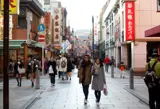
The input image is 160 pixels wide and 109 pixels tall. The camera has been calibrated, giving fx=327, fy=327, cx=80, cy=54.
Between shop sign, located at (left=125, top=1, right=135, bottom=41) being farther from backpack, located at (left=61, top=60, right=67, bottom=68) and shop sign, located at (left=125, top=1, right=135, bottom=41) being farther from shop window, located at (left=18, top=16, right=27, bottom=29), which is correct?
shop window, located at (left=18, top=16, right=27, bottom=29)

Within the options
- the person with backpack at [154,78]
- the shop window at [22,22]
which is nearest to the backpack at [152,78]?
the person with backpack at [154,78]

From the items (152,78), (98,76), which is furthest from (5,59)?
(152,78)

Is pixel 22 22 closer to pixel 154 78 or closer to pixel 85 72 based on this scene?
pixel 85 72

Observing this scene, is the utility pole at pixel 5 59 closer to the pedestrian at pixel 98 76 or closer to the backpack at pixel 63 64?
the pedestrian at pixel 98 76

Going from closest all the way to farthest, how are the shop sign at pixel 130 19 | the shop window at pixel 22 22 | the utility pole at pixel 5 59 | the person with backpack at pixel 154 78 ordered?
1. the person with backpack at pixel 154 78
2. the utility pole at pixel 5 59
3. the shop sign at pixel 130 19
4. the shop window at pixel 22 22

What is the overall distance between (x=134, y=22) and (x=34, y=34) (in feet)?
35.4

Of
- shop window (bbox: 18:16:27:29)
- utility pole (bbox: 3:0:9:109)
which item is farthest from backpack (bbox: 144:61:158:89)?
shop window (bbox: 18:16:27:29)

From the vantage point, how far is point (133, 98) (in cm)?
1359

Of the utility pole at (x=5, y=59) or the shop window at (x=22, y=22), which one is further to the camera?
the shop window at (x=22, y=22)

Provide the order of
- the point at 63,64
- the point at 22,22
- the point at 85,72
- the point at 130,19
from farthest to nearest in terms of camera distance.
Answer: the point at 22,22 < the point at 130,19 < the point at 63,64 < the point at 85,72

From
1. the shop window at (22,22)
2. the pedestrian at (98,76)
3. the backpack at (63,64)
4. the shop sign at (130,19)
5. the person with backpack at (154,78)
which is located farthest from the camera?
the shop window at (22,22)

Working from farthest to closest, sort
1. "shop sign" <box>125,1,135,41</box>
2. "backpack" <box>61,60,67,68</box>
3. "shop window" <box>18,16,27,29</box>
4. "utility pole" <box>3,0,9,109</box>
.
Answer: "shop window" <box>18,16,27,29</box>
"shop sign" <box>125,1,135,41</box>
"backpack" <box>61,60,67,68</box>
"utility pole" <box>3,0,9,109</box>

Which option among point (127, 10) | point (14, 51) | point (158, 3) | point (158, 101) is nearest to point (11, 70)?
point (14, 51)

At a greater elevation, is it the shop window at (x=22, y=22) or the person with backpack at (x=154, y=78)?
the shop window at (x=22, y=22)
